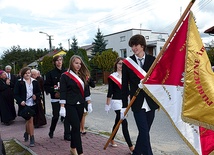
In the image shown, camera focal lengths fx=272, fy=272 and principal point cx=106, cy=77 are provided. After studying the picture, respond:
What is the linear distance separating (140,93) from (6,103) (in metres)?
6.83

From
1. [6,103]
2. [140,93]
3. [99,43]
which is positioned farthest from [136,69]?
[99,43]

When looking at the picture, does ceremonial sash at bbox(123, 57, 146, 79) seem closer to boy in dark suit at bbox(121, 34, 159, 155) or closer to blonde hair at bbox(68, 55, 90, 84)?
boy in dark suit at bbox(121, 34, 159, 155)

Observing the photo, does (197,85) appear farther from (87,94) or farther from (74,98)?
A: (87,94)

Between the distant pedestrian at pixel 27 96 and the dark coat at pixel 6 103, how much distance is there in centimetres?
317

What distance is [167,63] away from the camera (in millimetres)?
3877

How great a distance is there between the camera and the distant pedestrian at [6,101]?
9344 mm

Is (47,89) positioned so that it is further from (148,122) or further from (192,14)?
(192,14)

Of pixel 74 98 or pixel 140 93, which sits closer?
pixel 140 93

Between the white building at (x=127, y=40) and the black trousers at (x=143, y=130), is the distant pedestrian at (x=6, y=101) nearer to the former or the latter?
the black trousers at (x=143, y=130)

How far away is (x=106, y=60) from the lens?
30531 mm

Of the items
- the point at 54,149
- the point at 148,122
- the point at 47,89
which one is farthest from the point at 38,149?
the point at 148,122

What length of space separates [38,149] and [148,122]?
269 centimetres

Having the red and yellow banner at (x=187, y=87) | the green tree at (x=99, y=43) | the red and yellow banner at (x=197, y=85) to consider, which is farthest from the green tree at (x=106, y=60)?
the red and yellow banner at (x=197, y=85)

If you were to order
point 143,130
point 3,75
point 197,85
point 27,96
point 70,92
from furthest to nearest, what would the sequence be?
point 3,75 → point 27,96 → point 70,92 → point 143,130 → point 197,85
